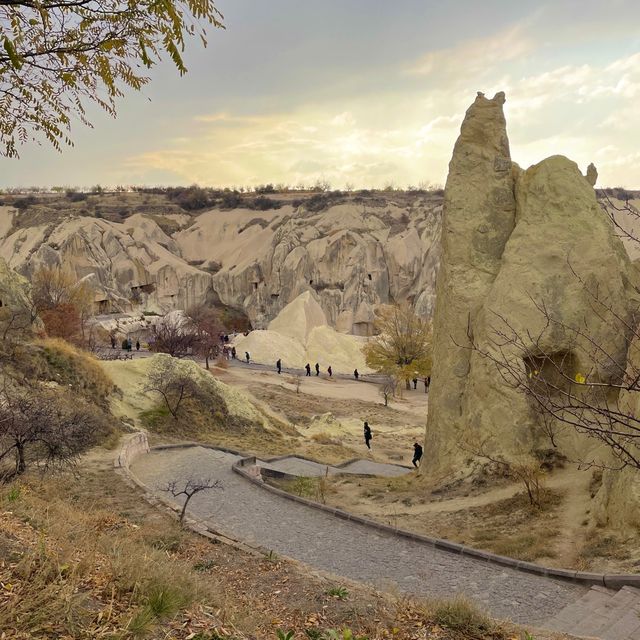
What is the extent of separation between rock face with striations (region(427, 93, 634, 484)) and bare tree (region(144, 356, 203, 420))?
1127 centimetres

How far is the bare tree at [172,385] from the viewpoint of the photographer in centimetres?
2166

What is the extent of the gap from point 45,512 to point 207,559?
7.46ft

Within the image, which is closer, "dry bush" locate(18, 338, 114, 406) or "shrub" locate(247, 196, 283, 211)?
"dry bush" locate(18, 338, 114, 406)

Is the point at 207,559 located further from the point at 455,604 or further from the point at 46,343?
the point at 46,343

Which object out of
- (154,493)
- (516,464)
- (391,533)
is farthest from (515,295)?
(154,493)

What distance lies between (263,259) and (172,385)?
44.3 meters

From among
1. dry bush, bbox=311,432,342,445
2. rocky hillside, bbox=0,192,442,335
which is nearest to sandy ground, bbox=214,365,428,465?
dry bush, bbox=311,432,342,445

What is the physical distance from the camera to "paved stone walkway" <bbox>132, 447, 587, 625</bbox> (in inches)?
293

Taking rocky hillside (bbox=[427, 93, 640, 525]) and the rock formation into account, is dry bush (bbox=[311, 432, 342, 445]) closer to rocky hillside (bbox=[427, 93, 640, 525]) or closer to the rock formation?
rocky hillside (bbox=[427, 93, 640, 525])

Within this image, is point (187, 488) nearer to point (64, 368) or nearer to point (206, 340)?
point (64, 368)

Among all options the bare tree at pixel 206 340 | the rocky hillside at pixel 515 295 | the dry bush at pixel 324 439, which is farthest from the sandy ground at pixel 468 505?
the bare tree at pixel 206 340

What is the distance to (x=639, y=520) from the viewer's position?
805 centimetres

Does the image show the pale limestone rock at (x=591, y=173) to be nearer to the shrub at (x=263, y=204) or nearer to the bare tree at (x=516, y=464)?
the bare tree at (x=516, y=464)

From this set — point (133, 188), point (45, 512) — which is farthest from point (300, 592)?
point (133, 188)
